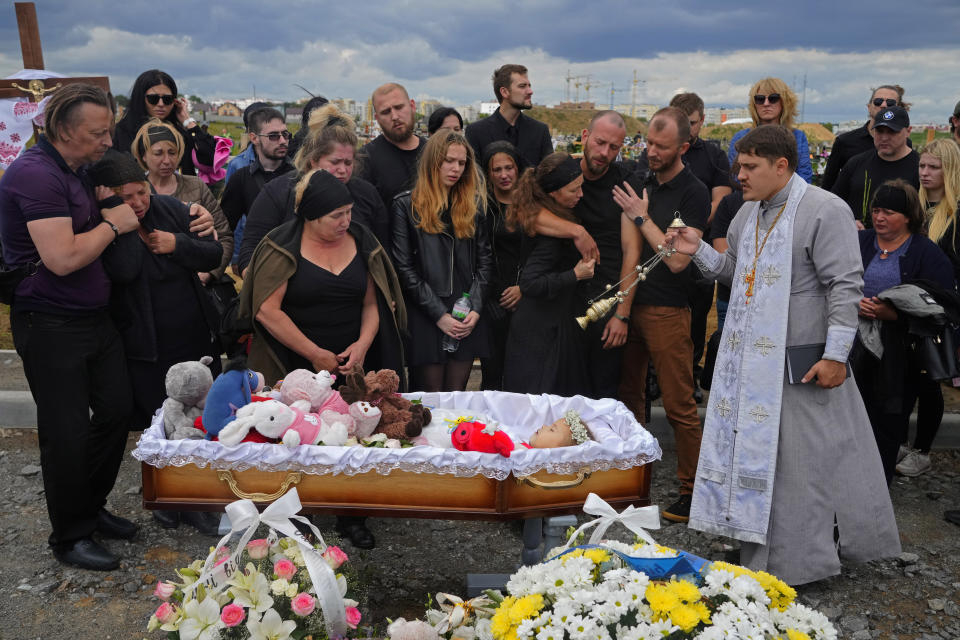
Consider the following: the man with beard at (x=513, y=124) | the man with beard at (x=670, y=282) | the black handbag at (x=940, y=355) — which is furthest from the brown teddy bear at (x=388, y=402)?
the black handbag at (x=940, y=355)

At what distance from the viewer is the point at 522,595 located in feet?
7.25

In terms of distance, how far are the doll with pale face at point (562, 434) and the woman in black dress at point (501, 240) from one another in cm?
149

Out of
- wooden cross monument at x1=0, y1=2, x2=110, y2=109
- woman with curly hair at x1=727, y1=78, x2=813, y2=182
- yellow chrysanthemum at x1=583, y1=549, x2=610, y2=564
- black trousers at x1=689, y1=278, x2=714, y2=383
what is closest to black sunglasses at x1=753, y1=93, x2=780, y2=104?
woman with curly hair at x1=727, y1=78, x2=813, y2=182

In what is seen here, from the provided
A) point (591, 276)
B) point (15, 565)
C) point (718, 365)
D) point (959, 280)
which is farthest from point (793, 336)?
point (15, 565)

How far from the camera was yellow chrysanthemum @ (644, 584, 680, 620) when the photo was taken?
1.96 m

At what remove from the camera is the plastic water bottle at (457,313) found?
484cm

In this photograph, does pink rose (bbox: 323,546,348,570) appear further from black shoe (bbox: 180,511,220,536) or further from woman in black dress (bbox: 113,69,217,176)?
woman in black dress (bbox: 113,69,217,176)

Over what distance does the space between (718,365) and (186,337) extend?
294 cm

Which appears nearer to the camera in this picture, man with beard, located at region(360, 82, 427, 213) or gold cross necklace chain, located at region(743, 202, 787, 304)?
gold cross necklace chain, located at region(743, 202, 787, 304)

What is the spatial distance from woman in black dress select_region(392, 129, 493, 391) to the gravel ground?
1063mm

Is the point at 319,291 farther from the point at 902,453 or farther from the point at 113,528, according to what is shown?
the point at 902,453

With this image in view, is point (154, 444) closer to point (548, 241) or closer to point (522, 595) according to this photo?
point (522, 595)

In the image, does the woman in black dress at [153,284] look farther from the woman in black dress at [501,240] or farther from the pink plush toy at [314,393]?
the woman in black dress at [501,240]

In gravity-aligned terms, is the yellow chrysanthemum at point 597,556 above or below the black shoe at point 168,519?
above
